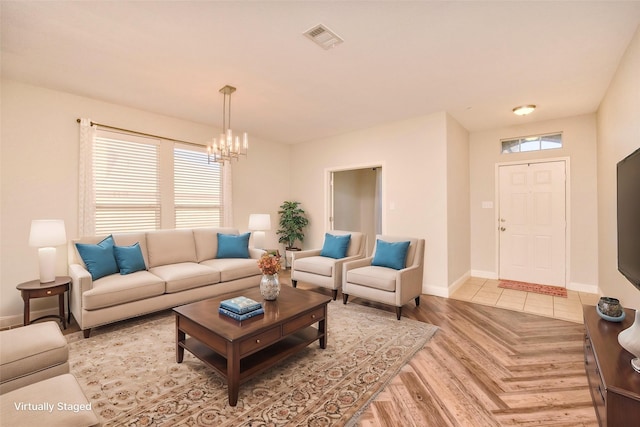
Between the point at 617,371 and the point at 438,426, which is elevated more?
the point at 617,371

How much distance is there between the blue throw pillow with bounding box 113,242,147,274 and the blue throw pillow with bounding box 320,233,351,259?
7.93 ft

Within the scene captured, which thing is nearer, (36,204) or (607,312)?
(607,312)

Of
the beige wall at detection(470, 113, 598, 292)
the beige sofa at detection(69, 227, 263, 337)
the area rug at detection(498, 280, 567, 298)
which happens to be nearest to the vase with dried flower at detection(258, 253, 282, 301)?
the beige sofa at detection(69, 227, 263, 337)

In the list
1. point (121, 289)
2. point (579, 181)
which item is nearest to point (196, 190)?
point (121, 289)

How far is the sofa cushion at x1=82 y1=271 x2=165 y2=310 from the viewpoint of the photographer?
2.73 meters

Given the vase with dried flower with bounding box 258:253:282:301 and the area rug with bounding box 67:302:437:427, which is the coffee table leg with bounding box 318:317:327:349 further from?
the vase with dried flower with bounding box 258:253:282:301

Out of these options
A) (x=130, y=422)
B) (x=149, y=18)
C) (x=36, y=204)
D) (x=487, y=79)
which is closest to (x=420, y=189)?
(x=487, y=79)

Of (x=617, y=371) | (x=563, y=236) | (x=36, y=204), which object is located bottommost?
(x=617, y=371)

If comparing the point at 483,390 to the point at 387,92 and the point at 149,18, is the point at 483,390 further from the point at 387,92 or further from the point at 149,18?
the point at 149,18

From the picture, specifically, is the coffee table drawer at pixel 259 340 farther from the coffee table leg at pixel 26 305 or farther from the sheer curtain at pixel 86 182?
the sheer curtain at pixel 86 182

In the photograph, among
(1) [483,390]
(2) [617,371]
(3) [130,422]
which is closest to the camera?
(2) [617,371]

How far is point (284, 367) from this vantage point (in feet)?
7.36

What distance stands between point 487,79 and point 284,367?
139 inches

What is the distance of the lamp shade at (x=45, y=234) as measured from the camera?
9.29 feet
